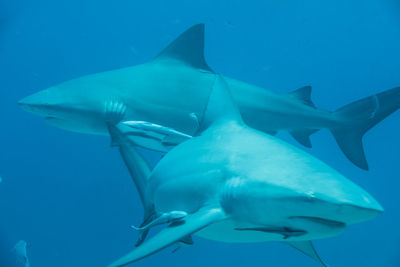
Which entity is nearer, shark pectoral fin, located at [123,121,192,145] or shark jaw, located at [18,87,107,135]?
shark pectoral fin, located at [123,121,192,145]

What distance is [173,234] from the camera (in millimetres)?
1695

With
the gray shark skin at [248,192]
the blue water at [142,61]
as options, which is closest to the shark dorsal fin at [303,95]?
the gray shark skin at [248,192]

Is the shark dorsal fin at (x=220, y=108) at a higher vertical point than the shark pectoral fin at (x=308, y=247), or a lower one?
higher

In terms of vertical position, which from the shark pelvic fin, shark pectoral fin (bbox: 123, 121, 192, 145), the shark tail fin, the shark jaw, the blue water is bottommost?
the shark pelvic fin

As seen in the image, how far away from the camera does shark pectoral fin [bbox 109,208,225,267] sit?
157cm

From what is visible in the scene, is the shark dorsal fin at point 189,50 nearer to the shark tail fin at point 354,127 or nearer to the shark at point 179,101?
the shark at point 179,101

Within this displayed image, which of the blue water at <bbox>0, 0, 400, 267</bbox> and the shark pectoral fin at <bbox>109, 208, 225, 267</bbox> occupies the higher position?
the blue water at <bbox>0, 0, 400, 267</bbox>

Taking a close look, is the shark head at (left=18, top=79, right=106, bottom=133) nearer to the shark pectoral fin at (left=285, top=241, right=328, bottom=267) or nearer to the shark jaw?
the shark jaw

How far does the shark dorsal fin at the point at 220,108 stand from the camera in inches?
105

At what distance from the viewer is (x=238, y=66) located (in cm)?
2369

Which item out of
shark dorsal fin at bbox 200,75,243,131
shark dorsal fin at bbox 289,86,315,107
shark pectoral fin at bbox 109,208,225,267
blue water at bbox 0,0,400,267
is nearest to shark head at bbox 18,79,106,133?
shark dorsal fin at bbox 200,75,243,131

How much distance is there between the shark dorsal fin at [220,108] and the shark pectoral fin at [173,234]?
94cm

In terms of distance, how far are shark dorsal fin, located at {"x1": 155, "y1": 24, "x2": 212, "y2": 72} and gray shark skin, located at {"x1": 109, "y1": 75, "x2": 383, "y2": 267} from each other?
6.85 feet

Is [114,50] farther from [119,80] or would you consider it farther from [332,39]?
[119,80]
